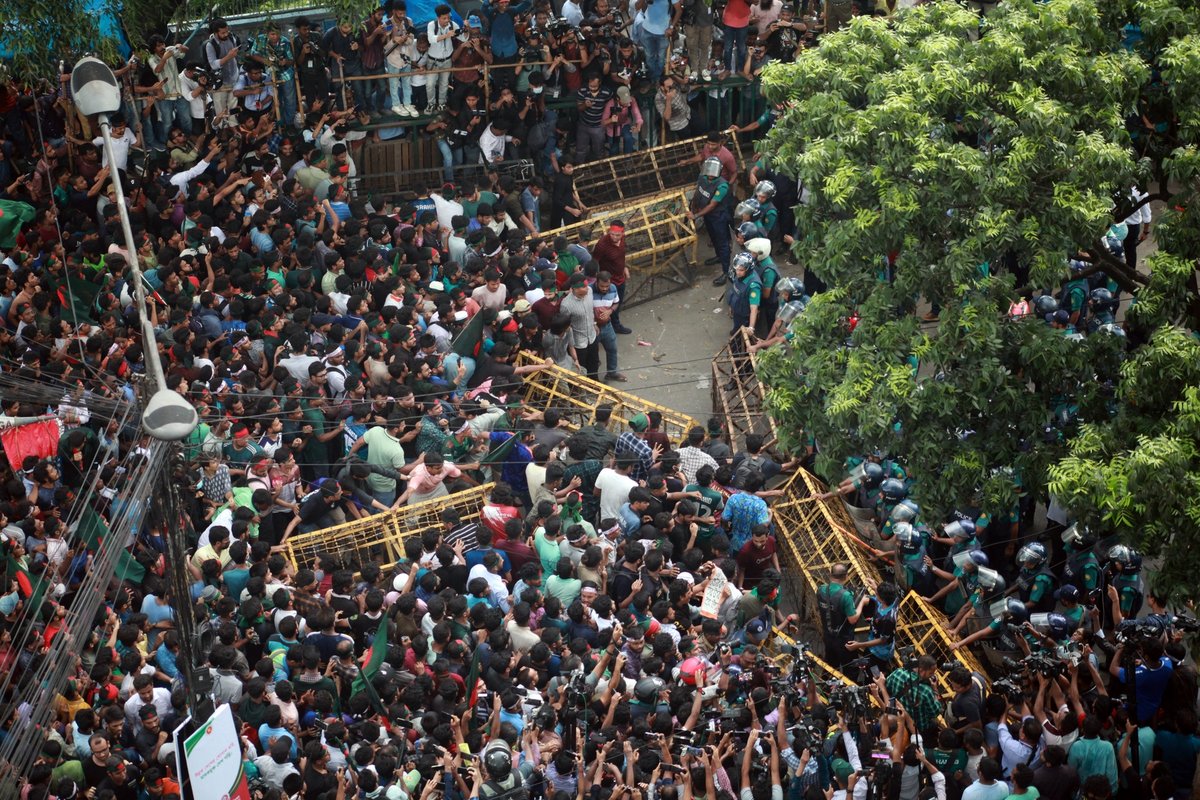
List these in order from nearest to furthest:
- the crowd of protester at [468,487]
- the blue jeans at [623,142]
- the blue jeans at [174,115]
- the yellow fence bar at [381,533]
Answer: the crowd of protester at [468,487] < the yellow fence bar at [381,533] < the blue jeans at [174,115] < the blue jeans at [623,142]

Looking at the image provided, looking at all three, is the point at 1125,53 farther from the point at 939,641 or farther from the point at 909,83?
the point at 939,641

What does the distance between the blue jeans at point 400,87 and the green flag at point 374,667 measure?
9.23m

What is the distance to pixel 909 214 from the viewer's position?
12500 millimetres

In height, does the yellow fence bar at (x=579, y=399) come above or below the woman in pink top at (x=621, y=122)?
below

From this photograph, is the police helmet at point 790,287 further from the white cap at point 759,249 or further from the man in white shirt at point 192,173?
the man in white shirt at point 192,173

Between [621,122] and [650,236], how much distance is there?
5.56 ft

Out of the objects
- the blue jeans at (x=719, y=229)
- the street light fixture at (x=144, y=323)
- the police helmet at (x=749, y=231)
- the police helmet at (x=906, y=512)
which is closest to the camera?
the street light fixture at (x=144, y=323)

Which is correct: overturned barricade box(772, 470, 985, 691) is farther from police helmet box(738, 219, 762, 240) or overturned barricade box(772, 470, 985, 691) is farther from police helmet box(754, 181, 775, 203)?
police helmet box(754, 181, 775, 203)

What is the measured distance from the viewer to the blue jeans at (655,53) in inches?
806

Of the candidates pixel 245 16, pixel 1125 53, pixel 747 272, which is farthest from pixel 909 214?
pixel 245 16

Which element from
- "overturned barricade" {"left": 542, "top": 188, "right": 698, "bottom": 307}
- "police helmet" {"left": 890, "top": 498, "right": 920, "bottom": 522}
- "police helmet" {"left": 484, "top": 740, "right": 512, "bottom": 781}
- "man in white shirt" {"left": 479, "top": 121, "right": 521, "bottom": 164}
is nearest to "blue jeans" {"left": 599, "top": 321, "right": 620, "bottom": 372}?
"overturned barricade" {"left": 542, "top": 188, "right": 698, "bottom": 307}

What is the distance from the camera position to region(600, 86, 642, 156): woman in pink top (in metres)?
20.2

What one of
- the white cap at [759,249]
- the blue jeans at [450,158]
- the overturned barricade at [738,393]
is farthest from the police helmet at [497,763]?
the blue jeans at [450,158]

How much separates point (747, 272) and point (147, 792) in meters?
9.05
